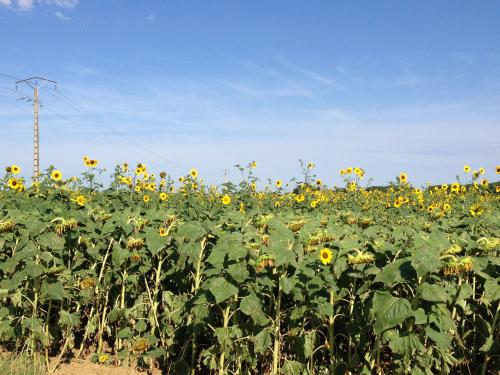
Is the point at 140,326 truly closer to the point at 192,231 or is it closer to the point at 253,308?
the point at 192,231

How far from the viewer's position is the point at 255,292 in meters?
3.02

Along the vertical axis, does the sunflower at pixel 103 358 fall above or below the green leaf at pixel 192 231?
below

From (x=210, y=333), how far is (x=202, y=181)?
18.0ft

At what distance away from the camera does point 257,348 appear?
9.82ft

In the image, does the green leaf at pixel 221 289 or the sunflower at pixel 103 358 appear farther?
the sunflower at pixel 103 358

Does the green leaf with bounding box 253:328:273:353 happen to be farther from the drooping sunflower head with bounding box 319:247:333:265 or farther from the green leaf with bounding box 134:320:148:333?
the green leaf with bounding box 134:320:148:333

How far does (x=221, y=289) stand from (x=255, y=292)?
0.86 feet

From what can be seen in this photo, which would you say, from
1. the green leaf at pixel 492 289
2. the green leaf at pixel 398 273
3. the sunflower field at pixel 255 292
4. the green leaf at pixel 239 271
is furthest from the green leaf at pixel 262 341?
the green leaf at pixel 492 289

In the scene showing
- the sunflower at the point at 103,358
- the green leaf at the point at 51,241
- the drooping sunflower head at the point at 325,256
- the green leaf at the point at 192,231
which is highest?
the green leaf at the point at 192,231

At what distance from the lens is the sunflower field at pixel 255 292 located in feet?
9.07

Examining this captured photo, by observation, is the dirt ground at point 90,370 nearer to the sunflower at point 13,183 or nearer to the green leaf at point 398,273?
the green leaf at point 398,273

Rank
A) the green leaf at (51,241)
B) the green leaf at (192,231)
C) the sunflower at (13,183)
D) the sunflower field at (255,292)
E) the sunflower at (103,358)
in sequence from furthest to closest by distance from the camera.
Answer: the sunflower at (13,183) → the sunflower at (103,358) → the green leaf at (51,241) → the green leaf at (192,231) → the sunflower field at (255,292)

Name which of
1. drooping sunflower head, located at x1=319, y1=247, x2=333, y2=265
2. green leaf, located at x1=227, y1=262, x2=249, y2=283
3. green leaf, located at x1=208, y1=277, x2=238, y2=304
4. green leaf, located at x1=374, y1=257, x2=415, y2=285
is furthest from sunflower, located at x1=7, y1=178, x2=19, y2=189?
green leaf, located at x1=374, y1=257, x2=415, y2=285

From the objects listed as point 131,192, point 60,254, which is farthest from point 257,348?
point 131,192
